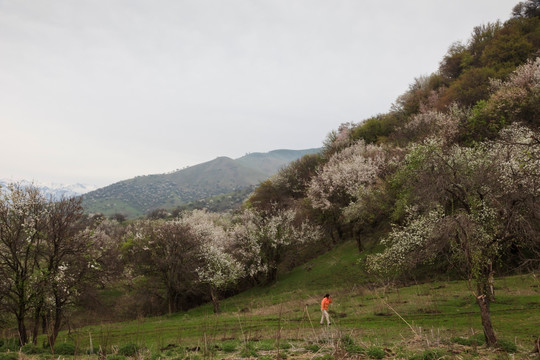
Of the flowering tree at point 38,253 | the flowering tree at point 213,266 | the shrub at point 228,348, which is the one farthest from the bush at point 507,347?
the flowering tree at point 213,266

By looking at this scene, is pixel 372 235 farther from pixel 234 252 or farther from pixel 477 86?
pixel 477 86

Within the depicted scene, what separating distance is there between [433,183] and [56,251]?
31529 mm

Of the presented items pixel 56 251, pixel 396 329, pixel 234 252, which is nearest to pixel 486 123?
pixel 396 329

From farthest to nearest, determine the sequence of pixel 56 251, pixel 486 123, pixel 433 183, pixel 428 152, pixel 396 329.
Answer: pixel 486 123 < pixel 428 152 < pixel 56 251 < pixel 433 183 < pixel 396 329

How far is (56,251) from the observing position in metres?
26.2

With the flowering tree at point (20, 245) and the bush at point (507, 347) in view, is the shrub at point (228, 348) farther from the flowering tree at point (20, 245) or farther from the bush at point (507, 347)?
the flowering tree at point (20, 245)

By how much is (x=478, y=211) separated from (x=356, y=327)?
41.1 feet

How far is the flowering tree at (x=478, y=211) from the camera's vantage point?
1488 centimetres

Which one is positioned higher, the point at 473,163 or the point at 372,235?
the point at 473,163

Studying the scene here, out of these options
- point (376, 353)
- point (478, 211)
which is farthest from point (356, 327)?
point (478, 211)

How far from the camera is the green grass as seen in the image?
13344 millimetres

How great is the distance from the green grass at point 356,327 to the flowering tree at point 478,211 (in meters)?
2.03

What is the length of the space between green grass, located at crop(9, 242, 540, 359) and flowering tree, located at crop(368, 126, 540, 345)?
203 centimetres

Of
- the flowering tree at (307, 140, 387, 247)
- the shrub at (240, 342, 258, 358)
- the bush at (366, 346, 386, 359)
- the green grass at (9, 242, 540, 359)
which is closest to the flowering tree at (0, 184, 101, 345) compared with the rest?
the green grass at (9, 242, 540, 359)
